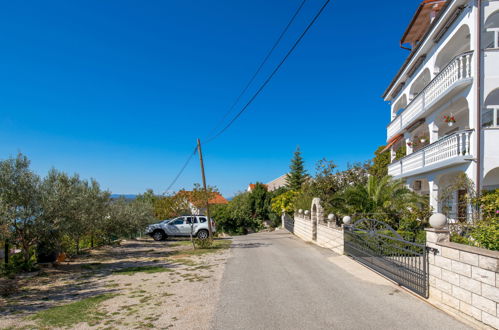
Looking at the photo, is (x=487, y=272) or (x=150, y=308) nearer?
(x=487, y=272)

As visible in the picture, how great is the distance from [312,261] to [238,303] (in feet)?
18.0

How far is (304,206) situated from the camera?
22.3m

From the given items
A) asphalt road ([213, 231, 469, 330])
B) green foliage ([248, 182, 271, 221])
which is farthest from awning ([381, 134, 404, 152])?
green foliage ([248, 182, 271, 221])

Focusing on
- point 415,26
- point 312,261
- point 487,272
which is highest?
point 415,26

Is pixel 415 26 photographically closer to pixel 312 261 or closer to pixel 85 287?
pixel 312 261

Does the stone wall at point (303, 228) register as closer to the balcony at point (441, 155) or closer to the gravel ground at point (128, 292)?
the balcony at point (441, 155)

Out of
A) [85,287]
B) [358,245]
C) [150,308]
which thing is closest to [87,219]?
[85,287]

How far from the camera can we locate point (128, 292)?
7500 mm

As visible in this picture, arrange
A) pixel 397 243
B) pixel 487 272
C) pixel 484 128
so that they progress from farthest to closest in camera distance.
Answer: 1. pixel 484 128
2. pixel 397 243
3. pixel 487 272

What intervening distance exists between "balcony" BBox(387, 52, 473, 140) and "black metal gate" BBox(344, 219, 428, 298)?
235 inches

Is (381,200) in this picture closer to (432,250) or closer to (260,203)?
(432,250)

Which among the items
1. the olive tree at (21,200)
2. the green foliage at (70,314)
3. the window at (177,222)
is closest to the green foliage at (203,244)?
the window at (177,222)

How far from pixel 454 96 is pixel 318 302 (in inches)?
396

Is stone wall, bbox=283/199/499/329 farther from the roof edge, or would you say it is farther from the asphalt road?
the roof edge
